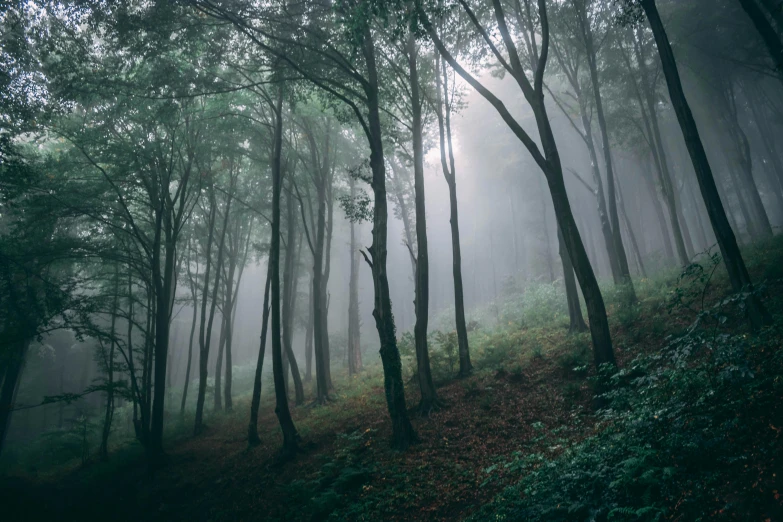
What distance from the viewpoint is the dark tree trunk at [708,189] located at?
638cm

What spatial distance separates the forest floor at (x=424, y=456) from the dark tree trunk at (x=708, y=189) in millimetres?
654

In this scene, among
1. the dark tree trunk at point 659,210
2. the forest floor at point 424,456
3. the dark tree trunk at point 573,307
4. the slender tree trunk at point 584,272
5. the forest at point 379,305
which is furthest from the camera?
the dark tree trunk at point 659,210

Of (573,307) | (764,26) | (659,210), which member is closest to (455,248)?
(573,307)

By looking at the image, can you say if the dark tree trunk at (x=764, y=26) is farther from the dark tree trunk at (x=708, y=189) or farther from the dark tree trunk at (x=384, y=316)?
the dark tree trunk at (x=384, y=316)

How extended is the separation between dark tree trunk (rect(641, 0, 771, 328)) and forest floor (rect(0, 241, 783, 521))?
25.7 inches

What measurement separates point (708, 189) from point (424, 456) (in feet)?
24.8

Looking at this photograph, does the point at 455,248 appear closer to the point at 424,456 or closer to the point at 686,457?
the point at 424,456

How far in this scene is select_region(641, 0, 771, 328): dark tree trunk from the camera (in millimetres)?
6383

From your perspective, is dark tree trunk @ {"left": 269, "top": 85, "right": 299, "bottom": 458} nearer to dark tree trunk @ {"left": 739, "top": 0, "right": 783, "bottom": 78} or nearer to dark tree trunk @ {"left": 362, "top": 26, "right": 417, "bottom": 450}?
dark tree trunk @ {"left": 362, "top": 26, "right": 417, "bottom": 450}

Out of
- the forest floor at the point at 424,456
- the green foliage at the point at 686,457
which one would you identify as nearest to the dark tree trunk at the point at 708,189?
the forest floor at the point at 424,456

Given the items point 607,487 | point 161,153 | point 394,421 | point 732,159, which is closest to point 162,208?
point 161,153

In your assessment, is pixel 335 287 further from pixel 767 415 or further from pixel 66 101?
pixel 767 415

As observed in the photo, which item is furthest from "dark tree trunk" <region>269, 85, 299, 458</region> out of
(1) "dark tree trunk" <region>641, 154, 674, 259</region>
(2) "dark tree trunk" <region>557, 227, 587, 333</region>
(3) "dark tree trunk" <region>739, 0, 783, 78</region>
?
(1) "dark tree trunk" <region>641, 154, 674, 259</region>

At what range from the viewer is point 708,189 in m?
6.93
